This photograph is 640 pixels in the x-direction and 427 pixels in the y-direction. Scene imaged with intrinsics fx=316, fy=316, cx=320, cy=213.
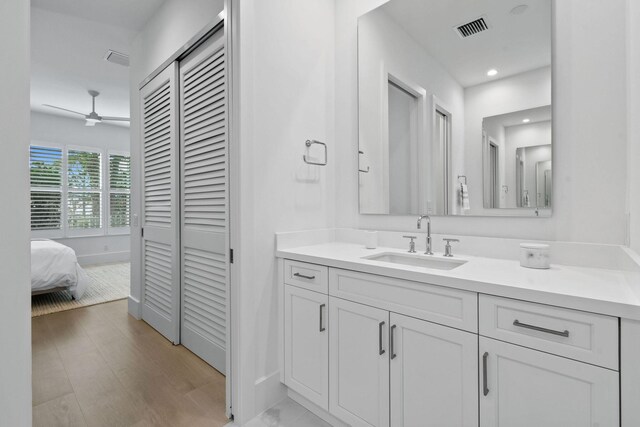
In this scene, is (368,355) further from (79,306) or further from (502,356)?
(79,306)

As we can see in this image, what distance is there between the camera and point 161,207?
2.80 meters

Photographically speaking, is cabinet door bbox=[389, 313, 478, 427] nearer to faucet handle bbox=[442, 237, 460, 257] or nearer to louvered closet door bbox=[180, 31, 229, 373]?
faucet handle bbox=[442, 237, 460, 257]

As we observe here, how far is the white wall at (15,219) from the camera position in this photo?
2.68 ft

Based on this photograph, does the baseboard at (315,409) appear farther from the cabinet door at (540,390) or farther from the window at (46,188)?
the window at (46,188)

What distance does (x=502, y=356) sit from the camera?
3.48 feet

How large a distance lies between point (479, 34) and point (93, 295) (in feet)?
15.9

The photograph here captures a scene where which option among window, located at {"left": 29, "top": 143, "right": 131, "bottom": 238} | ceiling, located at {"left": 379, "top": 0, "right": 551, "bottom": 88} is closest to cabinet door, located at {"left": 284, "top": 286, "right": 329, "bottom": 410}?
ceiling, located at {"left": 379, "top": 0, "right": 551, "bottom": 88}

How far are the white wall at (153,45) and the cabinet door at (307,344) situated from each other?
6.25 ft

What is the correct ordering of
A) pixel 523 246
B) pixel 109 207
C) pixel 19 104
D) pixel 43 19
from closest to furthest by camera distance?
pixel 19 104 → pixel 523 246 → pixel 43 19 → pixel 109 207

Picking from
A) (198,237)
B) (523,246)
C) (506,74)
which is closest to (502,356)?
(523,246)

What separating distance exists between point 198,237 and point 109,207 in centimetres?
541

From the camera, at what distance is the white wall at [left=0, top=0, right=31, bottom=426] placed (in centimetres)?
82

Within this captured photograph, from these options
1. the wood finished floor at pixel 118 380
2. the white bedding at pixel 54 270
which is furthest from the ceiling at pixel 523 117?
the white bedding at pixel 54 270

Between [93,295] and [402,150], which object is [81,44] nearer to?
[93,295]
